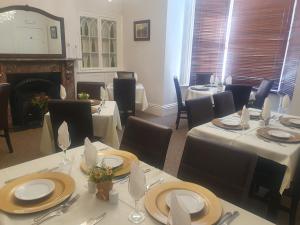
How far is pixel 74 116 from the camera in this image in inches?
84.2

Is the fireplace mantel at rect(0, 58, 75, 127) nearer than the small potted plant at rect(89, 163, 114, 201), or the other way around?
the small potted plant at rect(89, 163, 114, 201)

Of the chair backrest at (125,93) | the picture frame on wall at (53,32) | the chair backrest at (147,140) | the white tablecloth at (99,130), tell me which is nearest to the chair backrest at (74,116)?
the white tablecloth at (99,130)

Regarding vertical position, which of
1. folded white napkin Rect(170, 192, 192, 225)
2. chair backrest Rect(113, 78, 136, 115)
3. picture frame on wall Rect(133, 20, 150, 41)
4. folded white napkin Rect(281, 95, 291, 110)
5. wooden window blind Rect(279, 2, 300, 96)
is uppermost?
picture frame on wall Rect(133, 20, 150, 41)

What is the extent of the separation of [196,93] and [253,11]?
6.06 ft

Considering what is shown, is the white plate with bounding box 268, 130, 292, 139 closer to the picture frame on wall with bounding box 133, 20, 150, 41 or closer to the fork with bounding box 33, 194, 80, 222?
the fork with bounding box 33, 194, 80, 222

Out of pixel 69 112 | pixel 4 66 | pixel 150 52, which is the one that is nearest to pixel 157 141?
pixel 69 112

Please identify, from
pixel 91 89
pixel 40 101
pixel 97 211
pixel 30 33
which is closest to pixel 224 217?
pixel 97 211

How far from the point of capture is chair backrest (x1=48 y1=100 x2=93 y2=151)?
81.8 inches

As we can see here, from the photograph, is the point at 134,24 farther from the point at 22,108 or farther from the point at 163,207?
the point at 163,207

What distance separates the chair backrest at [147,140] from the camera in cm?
151

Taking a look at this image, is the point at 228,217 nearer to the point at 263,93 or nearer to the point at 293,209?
the point at 293,209

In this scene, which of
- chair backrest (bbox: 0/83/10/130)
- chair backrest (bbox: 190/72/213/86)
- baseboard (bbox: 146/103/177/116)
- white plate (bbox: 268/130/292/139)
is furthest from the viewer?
baseboard (bbox: 146/103/177/116)

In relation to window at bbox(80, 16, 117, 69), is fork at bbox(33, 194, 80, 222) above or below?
below

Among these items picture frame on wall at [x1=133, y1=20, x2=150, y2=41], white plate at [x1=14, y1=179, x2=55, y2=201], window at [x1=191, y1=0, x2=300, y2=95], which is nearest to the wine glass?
white plate at [x1=14, y1=179, x2=55, y2=201]
